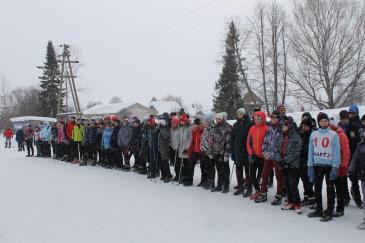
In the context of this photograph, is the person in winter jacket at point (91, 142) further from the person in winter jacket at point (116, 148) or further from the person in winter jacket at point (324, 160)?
the person in winter jacket at point (324, 160)

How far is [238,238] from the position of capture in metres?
6.47

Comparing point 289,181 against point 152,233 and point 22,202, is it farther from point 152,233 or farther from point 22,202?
point 22,202

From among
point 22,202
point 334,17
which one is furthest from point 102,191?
point 334,17

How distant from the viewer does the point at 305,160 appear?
8617 mm

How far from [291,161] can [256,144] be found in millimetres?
1180

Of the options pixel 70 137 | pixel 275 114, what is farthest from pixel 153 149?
pixel 70 137

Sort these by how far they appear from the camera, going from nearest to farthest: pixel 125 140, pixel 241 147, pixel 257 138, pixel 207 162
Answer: pixel 257 138 < pixel 241 147 < pixel 207 162 < pixel 125 140

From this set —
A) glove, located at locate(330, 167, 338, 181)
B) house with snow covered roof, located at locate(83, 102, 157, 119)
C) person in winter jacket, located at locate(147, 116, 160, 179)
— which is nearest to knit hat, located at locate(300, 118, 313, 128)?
glove, located at locate(330, 167, 338, 181)

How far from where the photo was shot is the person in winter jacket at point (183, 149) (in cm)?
1184

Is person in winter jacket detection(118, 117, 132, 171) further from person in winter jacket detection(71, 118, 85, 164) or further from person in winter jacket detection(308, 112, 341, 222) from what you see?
person in winter jacket detection(308, 112, 341, 222)

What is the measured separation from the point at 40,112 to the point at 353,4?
156ft

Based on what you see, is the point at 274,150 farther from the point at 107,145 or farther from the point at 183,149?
the point at 107,145

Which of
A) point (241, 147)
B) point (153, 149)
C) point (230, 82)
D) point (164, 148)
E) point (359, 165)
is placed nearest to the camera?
point (359, 165)

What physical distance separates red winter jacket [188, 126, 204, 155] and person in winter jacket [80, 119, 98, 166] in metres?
6.59
